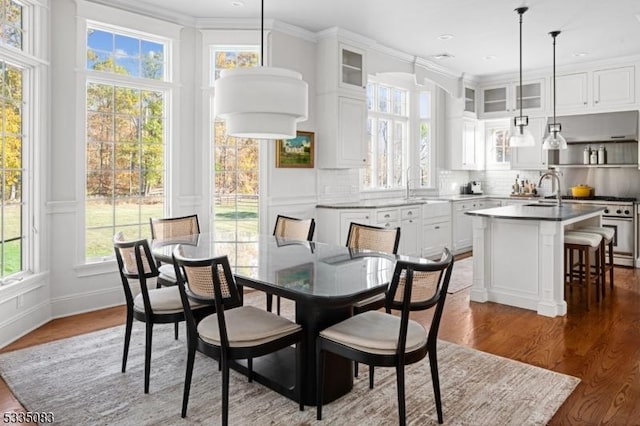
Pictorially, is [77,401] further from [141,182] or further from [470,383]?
[141,182]

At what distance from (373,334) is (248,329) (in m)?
0.63

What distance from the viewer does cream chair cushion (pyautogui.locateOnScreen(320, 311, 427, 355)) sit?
2.21m

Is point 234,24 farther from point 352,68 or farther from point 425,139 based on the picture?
point 425,139

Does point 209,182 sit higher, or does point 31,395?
point 209,182

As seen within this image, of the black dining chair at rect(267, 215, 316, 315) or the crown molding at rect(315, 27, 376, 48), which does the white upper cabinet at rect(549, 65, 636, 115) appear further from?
the black dining chair at rect(267, 215, 316, 315)

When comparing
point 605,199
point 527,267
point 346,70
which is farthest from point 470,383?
point 605,199

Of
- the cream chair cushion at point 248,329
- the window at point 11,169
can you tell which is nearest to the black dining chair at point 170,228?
the window at point 11,169

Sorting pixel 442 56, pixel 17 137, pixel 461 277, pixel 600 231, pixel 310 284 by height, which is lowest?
pixel 461 277

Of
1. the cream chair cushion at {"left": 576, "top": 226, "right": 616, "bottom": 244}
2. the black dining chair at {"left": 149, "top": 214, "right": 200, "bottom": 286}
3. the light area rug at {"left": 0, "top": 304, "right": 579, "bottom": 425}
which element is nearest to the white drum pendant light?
the light area rug at {"left": 0, "top": 304, "right": 579, "bottom": 425}

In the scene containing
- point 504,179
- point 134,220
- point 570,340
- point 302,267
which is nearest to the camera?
point 302,267

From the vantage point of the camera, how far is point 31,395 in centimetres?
266

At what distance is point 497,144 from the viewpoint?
27.5 feet

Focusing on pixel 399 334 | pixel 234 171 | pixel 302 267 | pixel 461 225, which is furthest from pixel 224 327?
pixel 461 225

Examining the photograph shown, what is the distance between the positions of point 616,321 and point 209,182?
13.5 ft
